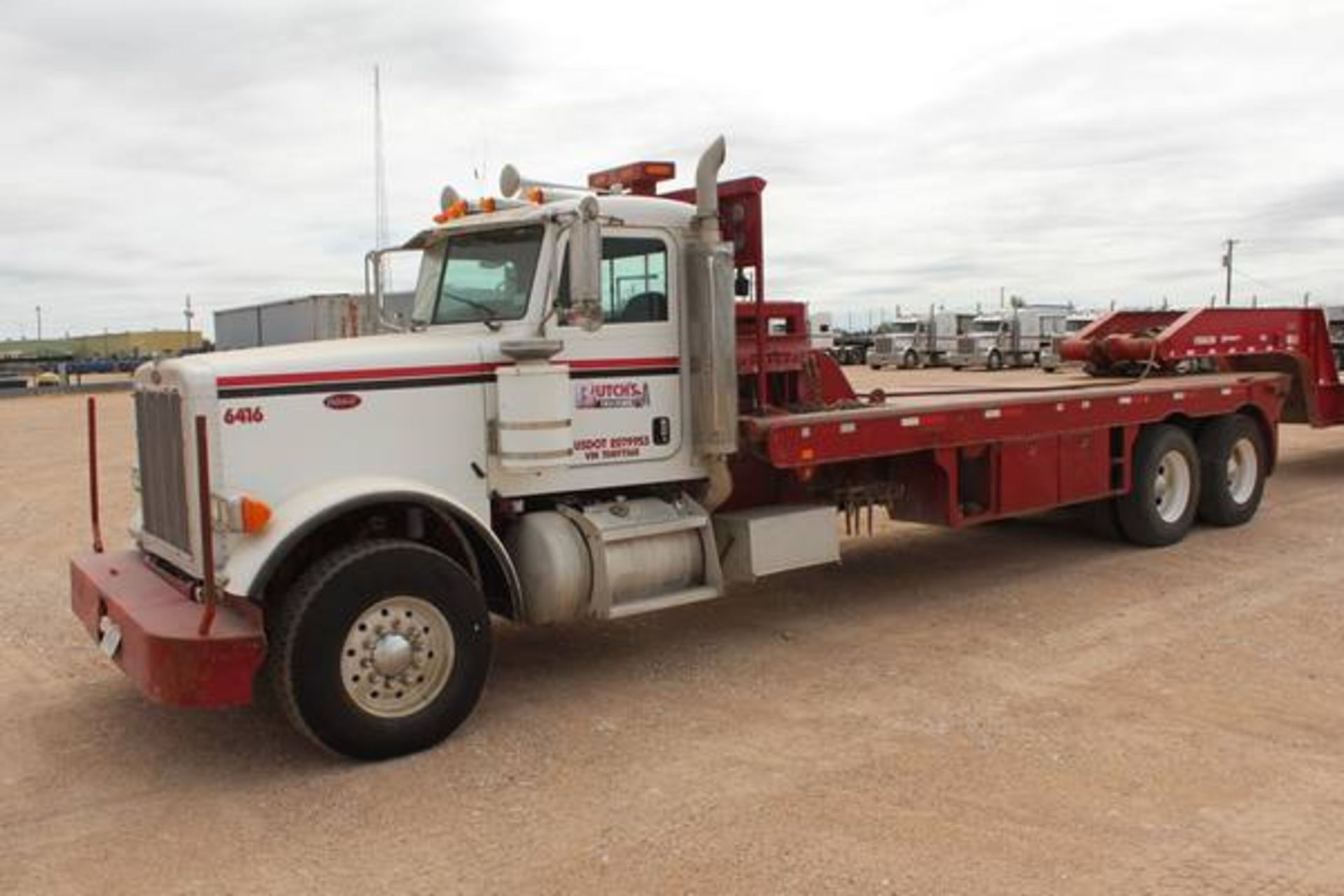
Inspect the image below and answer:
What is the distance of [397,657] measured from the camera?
535cm

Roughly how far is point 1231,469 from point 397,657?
8.35 meters

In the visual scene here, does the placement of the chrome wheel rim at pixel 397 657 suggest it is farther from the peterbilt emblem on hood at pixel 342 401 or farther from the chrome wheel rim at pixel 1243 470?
the chrome wheel rim at pixel 1243 470

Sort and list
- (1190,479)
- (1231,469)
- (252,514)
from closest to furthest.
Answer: (252,514) → (1190,479) → (1231,469)

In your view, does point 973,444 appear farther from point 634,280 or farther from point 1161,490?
point 634,280

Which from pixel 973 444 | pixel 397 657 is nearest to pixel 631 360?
pixel 397 657

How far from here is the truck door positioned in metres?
6.38

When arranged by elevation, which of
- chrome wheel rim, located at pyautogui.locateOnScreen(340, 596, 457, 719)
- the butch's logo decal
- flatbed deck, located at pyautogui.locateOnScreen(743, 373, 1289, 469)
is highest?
the butch's logo decal

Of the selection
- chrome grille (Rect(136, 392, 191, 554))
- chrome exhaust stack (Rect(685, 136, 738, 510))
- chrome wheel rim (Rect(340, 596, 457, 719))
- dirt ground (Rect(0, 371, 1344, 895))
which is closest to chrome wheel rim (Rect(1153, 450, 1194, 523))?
dirt ground (Rect(0, 371, 1344, 895))

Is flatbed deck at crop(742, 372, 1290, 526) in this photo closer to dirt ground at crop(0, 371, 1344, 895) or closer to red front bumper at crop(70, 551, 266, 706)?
dirt ground at crop(0, 371, 1344, 895)

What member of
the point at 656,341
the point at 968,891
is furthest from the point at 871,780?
the point at 656,341

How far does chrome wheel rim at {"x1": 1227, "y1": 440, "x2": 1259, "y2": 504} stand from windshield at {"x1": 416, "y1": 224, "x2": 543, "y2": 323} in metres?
7.37

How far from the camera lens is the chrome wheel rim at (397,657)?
208 inches

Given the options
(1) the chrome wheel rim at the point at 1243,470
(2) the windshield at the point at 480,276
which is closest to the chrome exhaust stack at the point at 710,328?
(2) the windshield at the point at 480,276

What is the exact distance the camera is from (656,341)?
6645 millimetres
